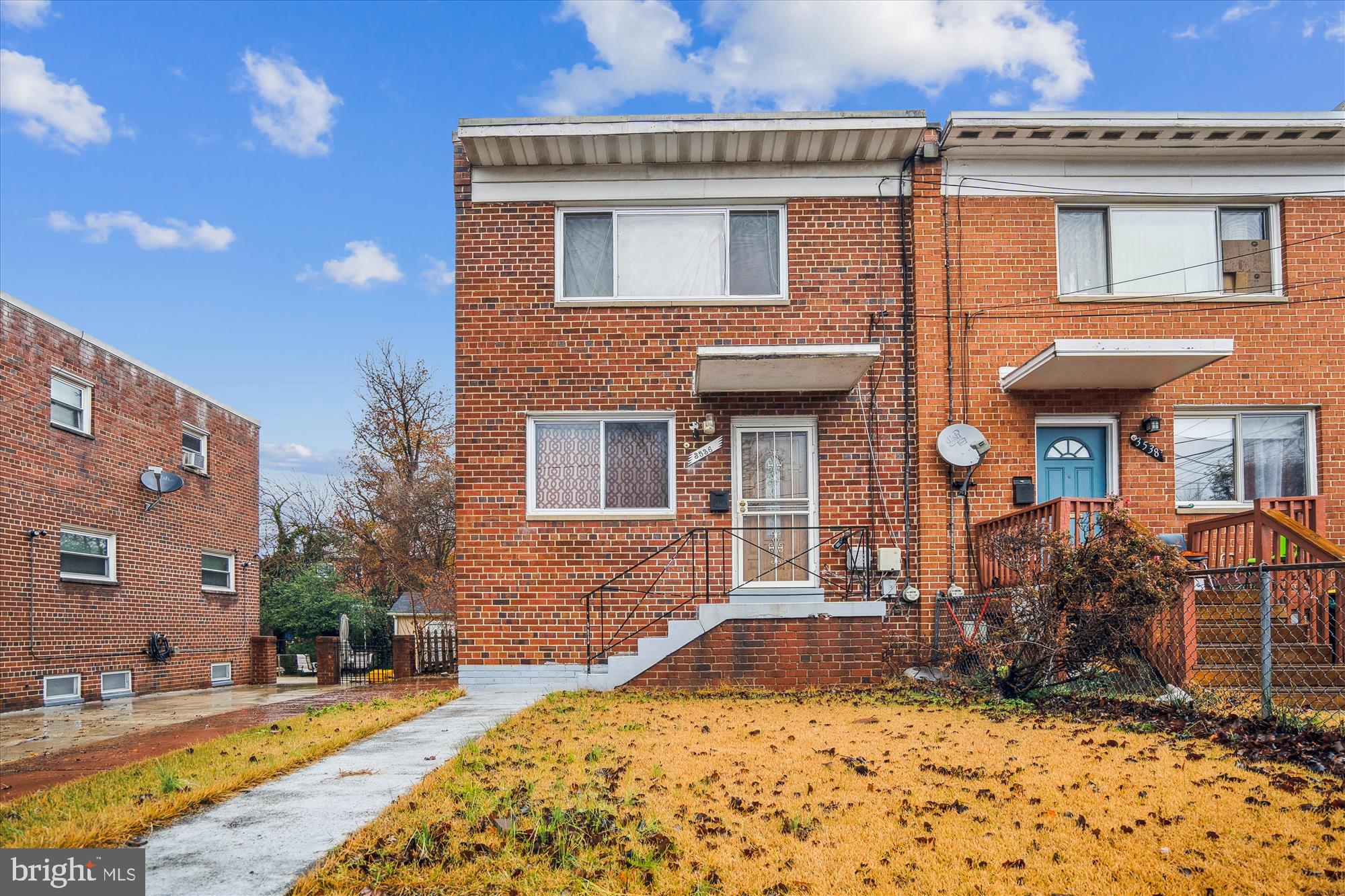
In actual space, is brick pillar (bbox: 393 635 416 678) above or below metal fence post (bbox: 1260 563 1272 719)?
below

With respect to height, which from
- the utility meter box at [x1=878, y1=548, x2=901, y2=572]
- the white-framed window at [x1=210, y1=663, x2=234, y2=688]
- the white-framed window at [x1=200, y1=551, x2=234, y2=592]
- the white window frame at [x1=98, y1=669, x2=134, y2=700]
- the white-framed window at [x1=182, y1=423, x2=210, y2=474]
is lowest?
the white-framed window at [x1=210, y1=663, x2=234, y2=688]

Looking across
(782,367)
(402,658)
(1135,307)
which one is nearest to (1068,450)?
(1135,307)

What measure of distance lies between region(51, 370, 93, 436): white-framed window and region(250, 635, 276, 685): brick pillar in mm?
7822

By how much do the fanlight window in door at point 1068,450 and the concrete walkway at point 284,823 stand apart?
A: 27.2ft

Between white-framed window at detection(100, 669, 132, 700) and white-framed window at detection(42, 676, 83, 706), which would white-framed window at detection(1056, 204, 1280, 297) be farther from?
white-framed window at detection(100, 669, 132, 700)

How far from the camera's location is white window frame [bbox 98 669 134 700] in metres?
18.2

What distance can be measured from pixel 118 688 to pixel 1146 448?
17.5 meters

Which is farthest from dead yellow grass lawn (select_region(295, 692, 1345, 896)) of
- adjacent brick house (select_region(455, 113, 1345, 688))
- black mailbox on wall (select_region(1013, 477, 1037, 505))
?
black mailbox on wall (select_region(1013, 477, 1037, 505))

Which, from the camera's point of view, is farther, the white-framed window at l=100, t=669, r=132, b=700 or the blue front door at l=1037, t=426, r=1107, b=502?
the white-framed window at l=100, t=669, r=132, b=700

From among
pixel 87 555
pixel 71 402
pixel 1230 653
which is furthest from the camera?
pixel 87 555

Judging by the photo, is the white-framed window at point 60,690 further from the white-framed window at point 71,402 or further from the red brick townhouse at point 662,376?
the red brick townhouse at point 662,376

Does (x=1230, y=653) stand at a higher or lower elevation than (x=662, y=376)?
lower

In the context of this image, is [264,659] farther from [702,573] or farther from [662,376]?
[662,376]

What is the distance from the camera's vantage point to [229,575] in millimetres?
23766
